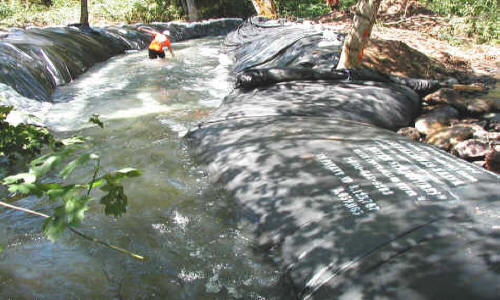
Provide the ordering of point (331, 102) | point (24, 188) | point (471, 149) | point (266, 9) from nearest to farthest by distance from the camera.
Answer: point (24, 188)
point (471, 149)
point (331, 102)
point (266, 9)

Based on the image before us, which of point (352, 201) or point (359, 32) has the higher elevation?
point (359, 32)

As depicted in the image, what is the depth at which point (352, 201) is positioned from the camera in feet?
6.80

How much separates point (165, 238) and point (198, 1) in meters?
19.4

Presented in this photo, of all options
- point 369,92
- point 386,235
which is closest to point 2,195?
point 386,235

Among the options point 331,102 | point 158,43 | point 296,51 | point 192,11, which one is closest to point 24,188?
point 331,102

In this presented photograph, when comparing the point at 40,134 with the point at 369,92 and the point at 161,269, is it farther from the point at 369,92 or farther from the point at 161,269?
the point at 369,92

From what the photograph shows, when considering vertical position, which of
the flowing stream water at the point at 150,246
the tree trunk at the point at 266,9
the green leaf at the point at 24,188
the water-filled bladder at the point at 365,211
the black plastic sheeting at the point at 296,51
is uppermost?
the tree trunk at the point at 266,9

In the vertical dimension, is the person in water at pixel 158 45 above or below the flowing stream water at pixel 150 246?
above

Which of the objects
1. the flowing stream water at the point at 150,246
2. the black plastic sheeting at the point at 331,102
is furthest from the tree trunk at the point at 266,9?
the flowing stream water at the point at 150,246

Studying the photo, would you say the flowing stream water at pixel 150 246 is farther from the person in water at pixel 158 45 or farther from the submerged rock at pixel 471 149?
the person in water at pixel 158 45

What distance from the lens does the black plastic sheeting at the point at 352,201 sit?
5.04 feet

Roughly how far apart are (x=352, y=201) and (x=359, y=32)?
3.23 meters

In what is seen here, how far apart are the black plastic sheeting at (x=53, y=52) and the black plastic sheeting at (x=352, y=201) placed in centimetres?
388

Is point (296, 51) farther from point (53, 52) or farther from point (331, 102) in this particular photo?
point (53, 52)
